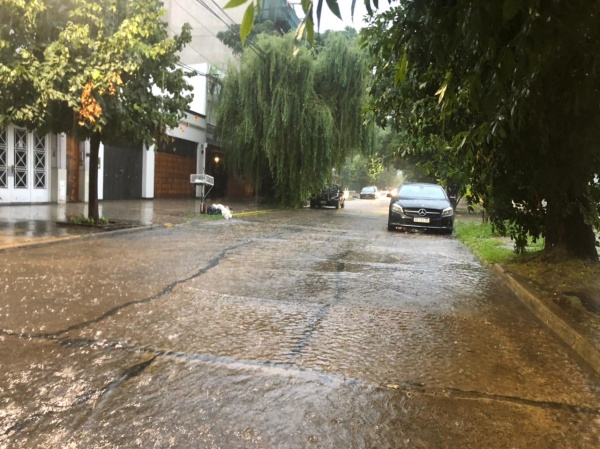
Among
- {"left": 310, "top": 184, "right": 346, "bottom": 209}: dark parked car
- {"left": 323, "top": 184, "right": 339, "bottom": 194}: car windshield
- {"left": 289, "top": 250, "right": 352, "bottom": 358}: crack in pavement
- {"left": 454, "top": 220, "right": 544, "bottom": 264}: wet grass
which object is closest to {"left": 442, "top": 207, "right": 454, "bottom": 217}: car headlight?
{"left": 454, "top": 220, "right": 544, "bottom": 264}: wet grass

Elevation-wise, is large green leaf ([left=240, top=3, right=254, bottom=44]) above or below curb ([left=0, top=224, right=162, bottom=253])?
above

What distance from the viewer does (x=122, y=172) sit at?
79.8 ft

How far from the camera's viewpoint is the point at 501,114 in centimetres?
630

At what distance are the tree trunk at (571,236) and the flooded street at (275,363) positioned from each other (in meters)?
1.33

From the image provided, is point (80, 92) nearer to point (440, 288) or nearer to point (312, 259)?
point (312, 259)

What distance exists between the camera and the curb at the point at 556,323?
4.23 meters

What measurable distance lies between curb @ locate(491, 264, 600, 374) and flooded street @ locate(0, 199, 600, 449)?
0.10 m

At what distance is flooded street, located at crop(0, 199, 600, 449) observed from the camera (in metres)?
2.87

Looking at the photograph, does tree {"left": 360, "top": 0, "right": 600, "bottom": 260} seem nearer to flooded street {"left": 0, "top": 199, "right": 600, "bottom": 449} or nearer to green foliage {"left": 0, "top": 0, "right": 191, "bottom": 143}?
flooded street {"left": 0, "top": 199, "right": 600, "bottom": 449}

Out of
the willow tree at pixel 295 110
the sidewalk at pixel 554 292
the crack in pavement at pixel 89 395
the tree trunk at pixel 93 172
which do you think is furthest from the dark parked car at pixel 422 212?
the crack in pavement at pixel 89 395

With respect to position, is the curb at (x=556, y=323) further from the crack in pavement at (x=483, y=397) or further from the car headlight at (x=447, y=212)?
the car headlight at (x=447, y=212)

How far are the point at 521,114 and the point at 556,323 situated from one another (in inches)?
99.6

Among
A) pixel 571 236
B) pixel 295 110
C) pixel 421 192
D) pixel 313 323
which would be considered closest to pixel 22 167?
pixel 295 110

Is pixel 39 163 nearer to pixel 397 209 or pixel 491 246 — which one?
pixel 397 209
